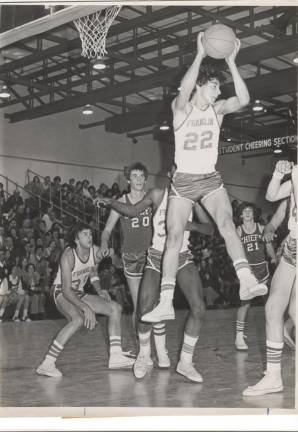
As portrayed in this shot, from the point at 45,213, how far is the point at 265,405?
11.3 m

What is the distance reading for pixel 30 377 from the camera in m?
6.21

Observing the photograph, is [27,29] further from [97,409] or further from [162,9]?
[162,9]

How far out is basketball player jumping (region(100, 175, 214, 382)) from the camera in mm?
5924

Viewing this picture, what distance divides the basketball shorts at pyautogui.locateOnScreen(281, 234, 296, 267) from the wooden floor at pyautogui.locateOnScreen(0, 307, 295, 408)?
1.12m

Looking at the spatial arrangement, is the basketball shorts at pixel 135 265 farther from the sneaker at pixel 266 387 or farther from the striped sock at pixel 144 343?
the sneaker at pixel 266 387

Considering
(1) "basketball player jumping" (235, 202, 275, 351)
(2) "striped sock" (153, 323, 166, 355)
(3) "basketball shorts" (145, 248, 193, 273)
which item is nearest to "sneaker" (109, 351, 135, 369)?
(2) "striped sock" (153, 323, 166, 355)

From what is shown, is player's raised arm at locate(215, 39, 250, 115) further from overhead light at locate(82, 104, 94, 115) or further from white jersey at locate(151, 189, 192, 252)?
overhead light at locate(82, 104, 94, 115)

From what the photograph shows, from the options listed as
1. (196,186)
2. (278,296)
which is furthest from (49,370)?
(278,296)

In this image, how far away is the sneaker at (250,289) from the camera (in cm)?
521

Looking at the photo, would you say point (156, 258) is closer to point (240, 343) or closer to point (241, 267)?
point (241, 267)

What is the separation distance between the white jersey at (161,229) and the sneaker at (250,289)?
91cm

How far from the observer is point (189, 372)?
5.84 meters

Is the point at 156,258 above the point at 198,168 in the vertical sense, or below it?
below

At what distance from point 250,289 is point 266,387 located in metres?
0.83
